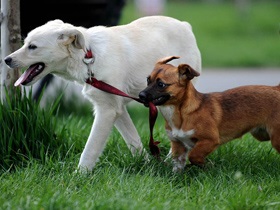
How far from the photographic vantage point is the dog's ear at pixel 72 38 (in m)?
5.68

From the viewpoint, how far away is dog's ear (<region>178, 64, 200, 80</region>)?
220 inches

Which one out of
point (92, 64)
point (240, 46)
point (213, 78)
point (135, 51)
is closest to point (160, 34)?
point (135, 51)

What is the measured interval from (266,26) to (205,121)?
1475 centimetres

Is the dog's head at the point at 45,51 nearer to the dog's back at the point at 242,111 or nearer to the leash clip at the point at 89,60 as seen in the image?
the leash clip at the point at 89,60

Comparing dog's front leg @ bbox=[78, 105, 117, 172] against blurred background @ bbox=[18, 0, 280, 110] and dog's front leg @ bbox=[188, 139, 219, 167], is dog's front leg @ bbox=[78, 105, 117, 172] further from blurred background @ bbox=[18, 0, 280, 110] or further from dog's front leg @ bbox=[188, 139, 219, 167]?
blurred background @ bbox=[18, 0, 280, 110]

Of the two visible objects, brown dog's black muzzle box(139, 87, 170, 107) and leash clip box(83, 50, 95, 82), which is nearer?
brown dog's black muzzle box(139, 87, 170, 107)

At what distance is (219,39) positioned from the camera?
18422 mm

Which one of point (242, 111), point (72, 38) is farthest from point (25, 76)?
point (242, 111)

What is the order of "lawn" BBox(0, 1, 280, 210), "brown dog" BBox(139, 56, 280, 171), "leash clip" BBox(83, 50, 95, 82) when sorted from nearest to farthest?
"lawn" BBox(0, 1, 280, 210), "brown dog" BBox(139, 56, 280, 171), "leash clip" BBox(83, 50, 95, 82)

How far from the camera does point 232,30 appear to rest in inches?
777

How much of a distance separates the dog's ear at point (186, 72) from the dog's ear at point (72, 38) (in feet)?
2.38

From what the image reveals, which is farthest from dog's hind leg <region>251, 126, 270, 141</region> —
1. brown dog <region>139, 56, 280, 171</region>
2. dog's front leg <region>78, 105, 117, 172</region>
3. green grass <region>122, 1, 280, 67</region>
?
green grass <region>122, 1, 280, 67</region>

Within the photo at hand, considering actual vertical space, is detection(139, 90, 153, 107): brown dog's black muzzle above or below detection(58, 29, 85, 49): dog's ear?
below

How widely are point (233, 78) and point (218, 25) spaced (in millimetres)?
6567
